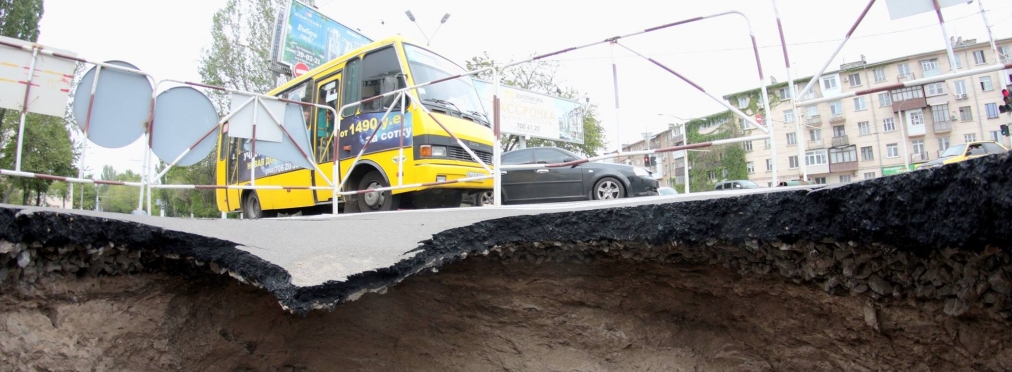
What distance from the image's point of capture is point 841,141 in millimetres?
36875

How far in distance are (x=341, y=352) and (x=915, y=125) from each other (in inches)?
1553

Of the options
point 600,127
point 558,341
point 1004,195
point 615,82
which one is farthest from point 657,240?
point 600,127

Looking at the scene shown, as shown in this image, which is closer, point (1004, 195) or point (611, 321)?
point (1004, 195)

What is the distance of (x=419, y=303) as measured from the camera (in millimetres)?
2152

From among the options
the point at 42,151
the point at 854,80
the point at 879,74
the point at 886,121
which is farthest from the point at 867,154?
the point at 42,151

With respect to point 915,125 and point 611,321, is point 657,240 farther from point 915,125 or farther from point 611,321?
point 915,125

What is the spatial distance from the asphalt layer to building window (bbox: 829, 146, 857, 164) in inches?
1700

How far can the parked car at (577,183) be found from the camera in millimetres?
8477

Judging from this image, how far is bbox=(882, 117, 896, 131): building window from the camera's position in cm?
3088

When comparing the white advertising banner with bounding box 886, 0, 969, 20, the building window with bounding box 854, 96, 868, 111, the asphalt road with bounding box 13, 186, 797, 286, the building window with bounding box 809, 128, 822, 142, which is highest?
the building window with bounding box 854, 96, 868, 111

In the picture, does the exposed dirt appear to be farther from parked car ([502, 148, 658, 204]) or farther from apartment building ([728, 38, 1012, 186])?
apartment building ([728, 38, 1012, 186])

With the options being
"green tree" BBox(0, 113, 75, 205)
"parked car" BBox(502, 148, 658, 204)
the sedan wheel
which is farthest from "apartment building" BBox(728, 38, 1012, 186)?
"green tree" BBox(0, 113, 75, 205)

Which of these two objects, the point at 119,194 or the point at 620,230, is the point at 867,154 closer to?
the point at 620,230

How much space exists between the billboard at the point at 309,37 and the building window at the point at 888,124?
34.3 m
